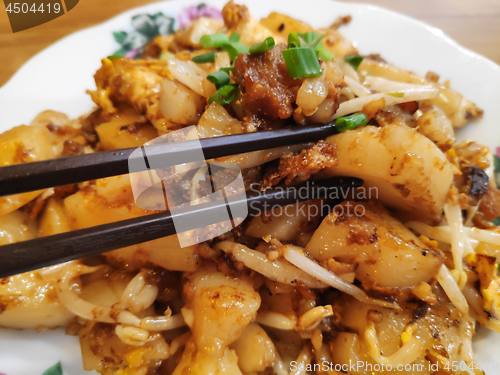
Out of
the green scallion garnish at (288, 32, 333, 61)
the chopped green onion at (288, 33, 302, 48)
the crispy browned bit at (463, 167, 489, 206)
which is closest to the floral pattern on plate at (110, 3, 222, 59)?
the green scallion garnish at (288, 32, 333, 61)

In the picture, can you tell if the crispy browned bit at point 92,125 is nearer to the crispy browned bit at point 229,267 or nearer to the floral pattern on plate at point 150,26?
the floral pattern on plate at point 150,26

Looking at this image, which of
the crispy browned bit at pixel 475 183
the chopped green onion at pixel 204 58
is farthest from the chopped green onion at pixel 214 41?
the crispy browned bit at pixel 475 183

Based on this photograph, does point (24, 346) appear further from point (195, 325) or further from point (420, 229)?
point (420, 229)

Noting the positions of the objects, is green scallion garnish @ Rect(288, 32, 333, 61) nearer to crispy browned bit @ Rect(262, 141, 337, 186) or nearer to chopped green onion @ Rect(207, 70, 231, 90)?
chopped green onion @ Rect(207, 70, 231, 90)

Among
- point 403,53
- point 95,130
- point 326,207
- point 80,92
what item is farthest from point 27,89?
point 403,53

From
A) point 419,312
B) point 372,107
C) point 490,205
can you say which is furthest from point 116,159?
point 490,205
